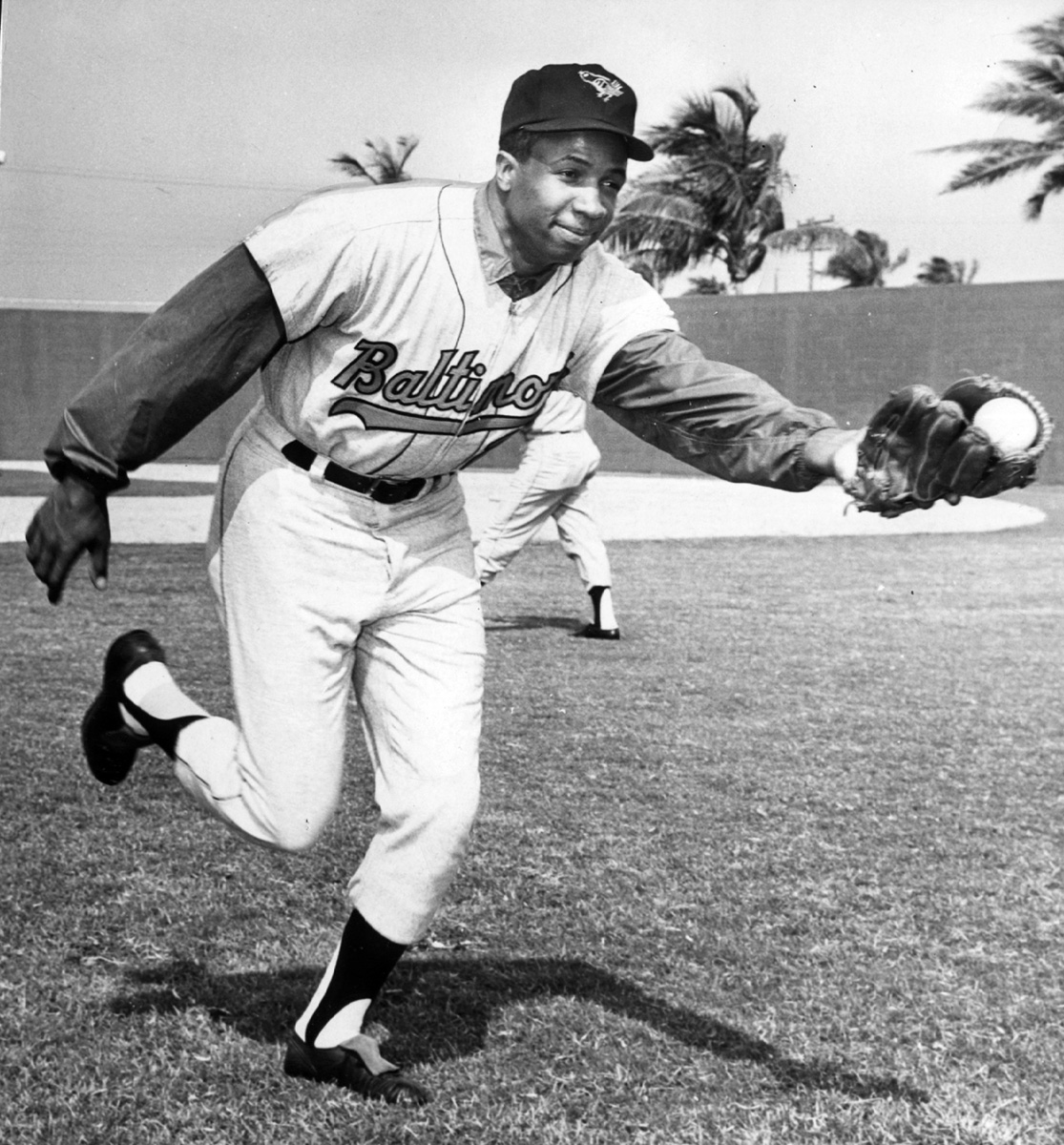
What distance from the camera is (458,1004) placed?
4.04m

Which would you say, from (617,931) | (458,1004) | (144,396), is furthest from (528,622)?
(144,396)

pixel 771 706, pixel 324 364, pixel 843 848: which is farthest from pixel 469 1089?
pixel 771 706

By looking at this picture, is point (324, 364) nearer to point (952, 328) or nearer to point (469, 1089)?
point (469, 1089)

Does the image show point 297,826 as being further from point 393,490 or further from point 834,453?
point 834,453

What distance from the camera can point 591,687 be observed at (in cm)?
842

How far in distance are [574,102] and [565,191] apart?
18cm

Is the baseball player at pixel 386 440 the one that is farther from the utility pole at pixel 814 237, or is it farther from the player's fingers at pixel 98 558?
the utility pole at pixel 814 237

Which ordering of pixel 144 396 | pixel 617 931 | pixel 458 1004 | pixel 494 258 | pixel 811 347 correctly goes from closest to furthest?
pixel 144 396 → pixel 494 258 → pixel 458 1004 → pixel 617 931 → pixel 811 347

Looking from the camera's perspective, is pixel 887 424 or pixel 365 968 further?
pixel 365 968

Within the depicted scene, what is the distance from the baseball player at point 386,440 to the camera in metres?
3.24

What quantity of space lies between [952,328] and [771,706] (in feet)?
68.3

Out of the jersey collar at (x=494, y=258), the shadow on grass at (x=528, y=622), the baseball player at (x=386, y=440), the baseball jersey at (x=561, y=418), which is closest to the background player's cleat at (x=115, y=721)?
the baseball player at (x=386, y=440)

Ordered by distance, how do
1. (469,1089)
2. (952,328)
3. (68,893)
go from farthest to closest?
1. (952,328)
2. (68,893)
3. (469,1089)

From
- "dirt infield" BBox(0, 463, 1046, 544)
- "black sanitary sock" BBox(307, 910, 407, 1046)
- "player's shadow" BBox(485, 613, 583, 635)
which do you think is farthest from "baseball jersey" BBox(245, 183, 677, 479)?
"dirt infield" BBox(0, 463, 1046, 544)
